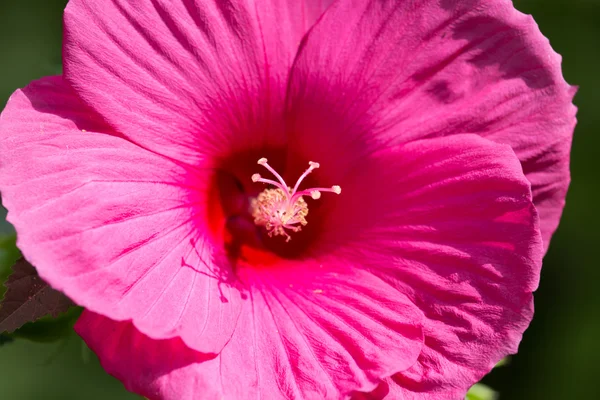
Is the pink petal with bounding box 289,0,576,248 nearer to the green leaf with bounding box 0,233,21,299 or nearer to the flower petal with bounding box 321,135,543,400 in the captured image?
the flower petal with bounding box 321,135,543,400

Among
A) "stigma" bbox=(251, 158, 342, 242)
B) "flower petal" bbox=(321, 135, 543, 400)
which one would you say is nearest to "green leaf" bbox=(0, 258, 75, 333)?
"stigma" bbox=(251, 158, 342, 242)

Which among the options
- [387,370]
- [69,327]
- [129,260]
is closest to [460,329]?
[387,370]

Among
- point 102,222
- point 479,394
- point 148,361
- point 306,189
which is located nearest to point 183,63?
point 102,222

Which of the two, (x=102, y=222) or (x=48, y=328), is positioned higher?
(x=102, y=222)

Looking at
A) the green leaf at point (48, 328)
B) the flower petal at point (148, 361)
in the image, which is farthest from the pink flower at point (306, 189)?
the green leaf at point (48, 328)

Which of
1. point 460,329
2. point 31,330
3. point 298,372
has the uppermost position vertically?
point 460,329

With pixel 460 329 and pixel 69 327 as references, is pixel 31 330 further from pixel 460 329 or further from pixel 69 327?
pixel 460 329

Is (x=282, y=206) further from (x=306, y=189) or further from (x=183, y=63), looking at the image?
(x=183, y=63)
